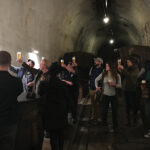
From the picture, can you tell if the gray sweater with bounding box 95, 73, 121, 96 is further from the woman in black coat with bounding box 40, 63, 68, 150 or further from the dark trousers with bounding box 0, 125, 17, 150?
the dark trousers with bounding box 0, 125, 17, 150

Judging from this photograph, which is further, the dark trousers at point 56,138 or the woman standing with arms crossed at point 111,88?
the woman standing with arms crossed at point 111,88

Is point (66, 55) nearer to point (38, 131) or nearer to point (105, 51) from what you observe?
point (38, 131)

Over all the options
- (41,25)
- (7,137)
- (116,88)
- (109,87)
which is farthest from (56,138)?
(41,25)

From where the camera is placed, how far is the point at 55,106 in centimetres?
314

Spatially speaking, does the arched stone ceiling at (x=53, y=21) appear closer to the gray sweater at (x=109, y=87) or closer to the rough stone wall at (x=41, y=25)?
the rough stone wall at (x=41, y=25)

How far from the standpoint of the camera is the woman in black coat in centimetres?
312

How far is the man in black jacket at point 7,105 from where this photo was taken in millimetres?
2406

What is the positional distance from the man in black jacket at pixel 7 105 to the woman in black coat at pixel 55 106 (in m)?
0.69

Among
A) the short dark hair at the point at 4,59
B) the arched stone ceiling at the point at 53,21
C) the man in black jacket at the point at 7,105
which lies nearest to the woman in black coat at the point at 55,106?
the man in black jacket at the point at 7,105

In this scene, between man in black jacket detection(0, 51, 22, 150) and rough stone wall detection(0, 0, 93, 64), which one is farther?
rough stone wall detection(0, 0, 93, 64)

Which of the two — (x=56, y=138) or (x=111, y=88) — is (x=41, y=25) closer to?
(x=111, y=88)

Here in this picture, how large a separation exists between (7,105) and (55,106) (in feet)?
2.97

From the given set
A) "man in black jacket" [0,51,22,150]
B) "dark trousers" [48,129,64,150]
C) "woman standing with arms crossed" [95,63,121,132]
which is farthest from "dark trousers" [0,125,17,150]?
"woman standing with arms crossed" [95,63,121,132]

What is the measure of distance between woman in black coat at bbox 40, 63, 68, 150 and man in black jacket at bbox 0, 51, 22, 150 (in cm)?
69
